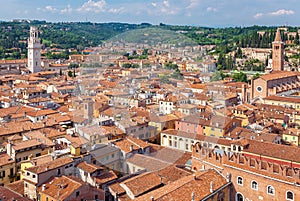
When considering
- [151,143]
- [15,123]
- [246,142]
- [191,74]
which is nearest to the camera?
[191,74]

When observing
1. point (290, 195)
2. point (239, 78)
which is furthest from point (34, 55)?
point (290, 195)

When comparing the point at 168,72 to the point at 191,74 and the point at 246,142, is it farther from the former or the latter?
the point at 246,142

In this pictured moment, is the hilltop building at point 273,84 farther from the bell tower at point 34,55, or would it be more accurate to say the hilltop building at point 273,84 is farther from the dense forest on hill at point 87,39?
the bell tower at point 34,55

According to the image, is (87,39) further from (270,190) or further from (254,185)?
(270,190)

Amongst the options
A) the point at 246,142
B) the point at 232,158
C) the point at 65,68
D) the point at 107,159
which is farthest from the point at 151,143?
the point at 65,68

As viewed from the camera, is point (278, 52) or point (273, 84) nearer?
point (273, 84)

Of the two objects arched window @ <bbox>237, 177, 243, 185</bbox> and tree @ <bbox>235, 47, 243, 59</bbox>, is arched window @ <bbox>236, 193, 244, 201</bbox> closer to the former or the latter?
arched window @ <bbox>237, 177, 243, 185</bbox>

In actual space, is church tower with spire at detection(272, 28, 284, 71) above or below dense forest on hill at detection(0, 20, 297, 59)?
below

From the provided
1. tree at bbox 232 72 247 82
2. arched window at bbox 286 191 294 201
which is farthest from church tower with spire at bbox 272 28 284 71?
arched window at bbox 286 191 294 201

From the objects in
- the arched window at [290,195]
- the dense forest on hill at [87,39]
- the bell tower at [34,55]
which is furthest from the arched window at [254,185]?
the dense forest on hill at [87,39]

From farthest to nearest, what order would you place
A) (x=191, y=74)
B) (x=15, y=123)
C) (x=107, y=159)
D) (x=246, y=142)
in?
1. (x=15, y=123)
2. (x=246, y=142)
3. (x=107, y=159)
4. (x=191, y=74)

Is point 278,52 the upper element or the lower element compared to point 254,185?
upper
